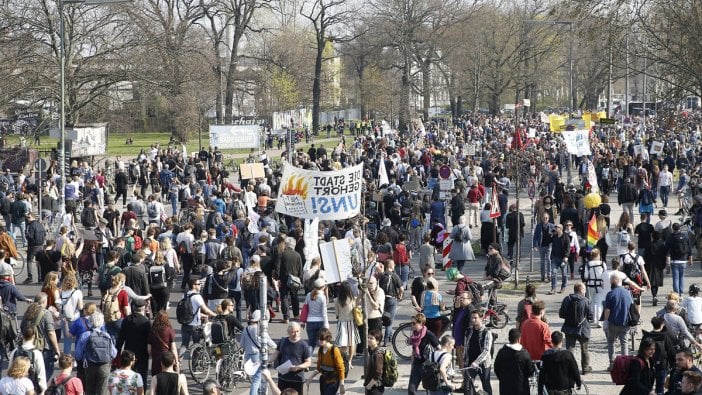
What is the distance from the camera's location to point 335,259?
1515 cm

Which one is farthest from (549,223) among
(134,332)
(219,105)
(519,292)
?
(219,105)

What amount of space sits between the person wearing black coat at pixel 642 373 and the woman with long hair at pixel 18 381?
5.93 meters

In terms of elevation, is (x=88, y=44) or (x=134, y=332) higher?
(x=88, y=44)

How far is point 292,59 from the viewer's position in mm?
83812

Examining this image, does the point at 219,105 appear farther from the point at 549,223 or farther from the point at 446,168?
the point at 549,223

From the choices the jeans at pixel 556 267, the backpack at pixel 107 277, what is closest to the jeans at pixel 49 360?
the backpack at pixel 107 277

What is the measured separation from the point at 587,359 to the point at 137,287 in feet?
20.8

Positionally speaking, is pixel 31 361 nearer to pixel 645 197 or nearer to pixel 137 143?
pixel 645 197

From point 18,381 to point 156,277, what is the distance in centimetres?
598

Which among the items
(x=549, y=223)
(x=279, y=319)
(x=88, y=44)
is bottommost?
(x=279, y=319)

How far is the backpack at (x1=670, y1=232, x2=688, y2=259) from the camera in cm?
1814

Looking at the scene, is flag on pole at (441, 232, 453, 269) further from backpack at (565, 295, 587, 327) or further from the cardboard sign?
the cardboard sign

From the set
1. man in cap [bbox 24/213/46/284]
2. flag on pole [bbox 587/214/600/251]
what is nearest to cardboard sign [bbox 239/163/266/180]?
man in cap [bbox 24/213/46/284]

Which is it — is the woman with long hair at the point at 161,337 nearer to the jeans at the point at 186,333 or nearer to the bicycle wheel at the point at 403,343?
the jeans at the point at 186,333
